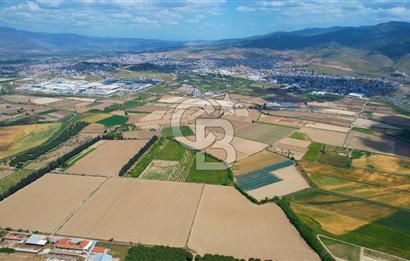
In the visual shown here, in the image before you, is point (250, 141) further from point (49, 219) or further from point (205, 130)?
point (49, 219)

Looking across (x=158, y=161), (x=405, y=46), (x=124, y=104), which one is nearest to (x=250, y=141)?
(x=158, y=161)

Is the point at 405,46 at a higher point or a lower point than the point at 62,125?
higher

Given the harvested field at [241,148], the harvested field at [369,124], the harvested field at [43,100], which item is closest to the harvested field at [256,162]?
the harvested field at [241,148]

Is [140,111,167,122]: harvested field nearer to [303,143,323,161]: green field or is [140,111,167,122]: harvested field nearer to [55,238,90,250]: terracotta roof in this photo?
[303,143,323,161]: green field

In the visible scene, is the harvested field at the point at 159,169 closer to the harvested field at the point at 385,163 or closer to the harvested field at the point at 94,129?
the harvested field at the point at 94,129

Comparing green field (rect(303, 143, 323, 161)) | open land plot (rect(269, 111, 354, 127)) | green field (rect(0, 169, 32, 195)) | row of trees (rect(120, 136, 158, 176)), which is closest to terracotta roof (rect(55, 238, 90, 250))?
green field (rect(0, 169, 32, 195))

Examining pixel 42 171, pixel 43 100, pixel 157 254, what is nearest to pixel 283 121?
pixel 42 171
